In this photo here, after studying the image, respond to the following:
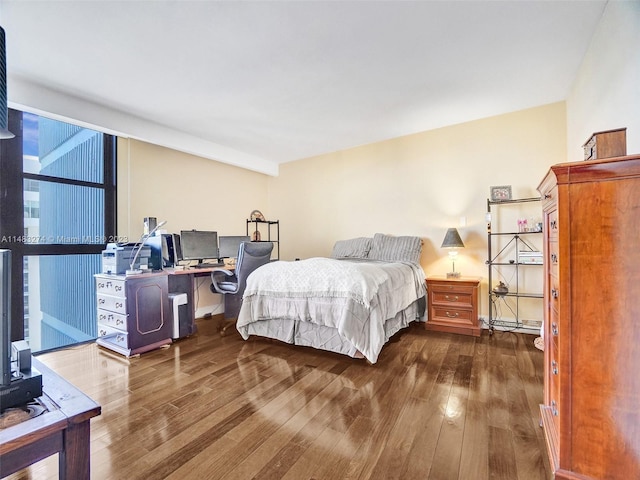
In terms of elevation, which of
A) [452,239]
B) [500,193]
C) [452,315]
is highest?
[500,193]

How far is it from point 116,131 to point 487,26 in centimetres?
363

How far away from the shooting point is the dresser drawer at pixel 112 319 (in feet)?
9.41

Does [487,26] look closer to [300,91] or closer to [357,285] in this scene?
[300,91]

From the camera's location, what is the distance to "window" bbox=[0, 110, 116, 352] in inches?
112

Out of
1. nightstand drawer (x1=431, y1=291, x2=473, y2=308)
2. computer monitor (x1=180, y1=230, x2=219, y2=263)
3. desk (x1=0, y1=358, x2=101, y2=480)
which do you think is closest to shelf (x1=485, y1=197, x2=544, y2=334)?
nightstand drawer (x1=431, y1=291, x2=473, y2=308)

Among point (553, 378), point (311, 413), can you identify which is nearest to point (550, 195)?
point (553, 378)

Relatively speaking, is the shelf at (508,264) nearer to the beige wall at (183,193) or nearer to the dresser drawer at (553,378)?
the dresser drawer at (553,378)

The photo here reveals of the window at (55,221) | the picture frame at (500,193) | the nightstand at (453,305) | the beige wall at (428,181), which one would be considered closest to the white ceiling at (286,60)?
the beige wall at (428,181)

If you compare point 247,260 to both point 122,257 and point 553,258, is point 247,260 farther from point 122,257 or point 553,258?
point 553,258

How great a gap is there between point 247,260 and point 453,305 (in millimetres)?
2437

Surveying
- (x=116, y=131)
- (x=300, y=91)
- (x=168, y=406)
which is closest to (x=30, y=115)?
(x=116, y=131)

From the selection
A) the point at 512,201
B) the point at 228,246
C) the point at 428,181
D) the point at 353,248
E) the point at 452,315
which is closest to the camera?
the point at 512,201

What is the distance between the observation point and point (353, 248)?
435cm

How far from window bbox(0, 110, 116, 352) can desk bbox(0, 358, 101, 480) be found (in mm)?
2798
